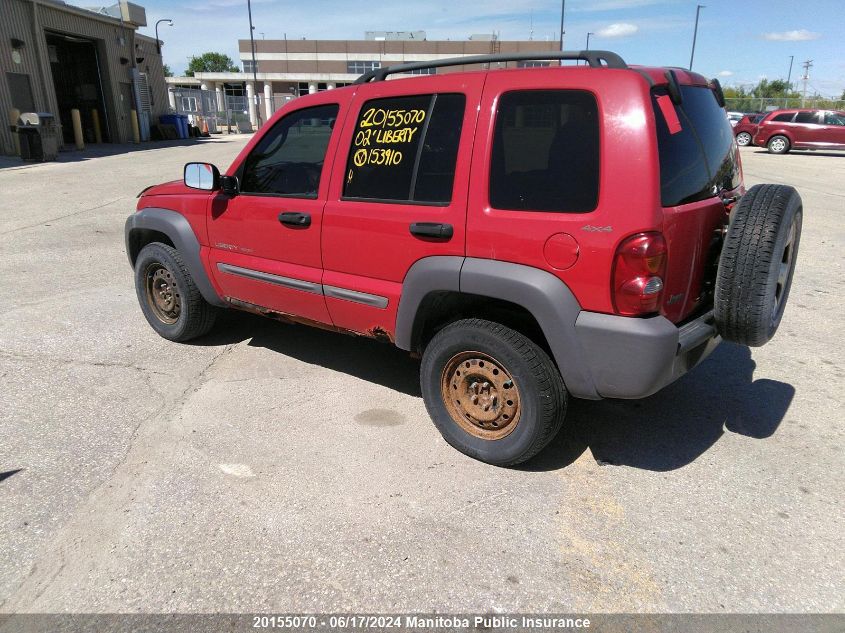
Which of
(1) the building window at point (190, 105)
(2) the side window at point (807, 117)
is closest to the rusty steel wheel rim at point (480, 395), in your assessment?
(2) the side window at point (807, 117)

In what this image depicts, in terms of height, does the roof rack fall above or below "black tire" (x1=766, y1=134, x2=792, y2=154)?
above

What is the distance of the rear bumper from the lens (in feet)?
8.29

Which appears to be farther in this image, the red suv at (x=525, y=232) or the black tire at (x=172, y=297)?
the black tire at (x=172, y=297)

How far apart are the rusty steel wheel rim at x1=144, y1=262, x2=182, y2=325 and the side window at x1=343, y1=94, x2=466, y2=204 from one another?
6.54ft

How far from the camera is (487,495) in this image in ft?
9.46

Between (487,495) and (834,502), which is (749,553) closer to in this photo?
(834,502)

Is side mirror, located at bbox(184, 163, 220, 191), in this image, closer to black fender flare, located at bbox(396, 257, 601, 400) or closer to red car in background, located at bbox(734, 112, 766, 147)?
black fender flare, located at bbox(396, 257, 601, 400)

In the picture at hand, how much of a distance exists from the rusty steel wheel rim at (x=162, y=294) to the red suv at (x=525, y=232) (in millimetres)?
1259

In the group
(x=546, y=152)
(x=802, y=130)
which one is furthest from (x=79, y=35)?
(x=802, y=130)

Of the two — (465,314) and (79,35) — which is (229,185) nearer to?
(465,314)

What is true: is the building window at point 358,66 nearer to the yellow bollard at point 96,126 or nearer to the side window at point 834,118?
the yellow bollard at point 96,126

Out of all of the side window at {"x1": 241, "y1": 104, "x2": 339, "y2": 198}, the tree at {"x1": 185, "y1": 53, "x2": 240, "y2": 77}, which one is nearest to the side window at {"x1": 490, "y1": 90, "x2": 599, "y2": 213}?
the side window at {"x1": 241, "y1": 104, "x2": 339, "y2": 198}

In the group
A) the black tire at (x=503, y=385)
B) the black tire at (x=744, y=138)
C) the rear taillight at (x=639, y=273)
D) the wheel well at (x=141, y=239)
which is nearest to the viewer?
the rear taillight at (x=639, y=273)

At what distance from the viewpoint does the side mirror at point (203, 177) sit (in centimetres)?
390
